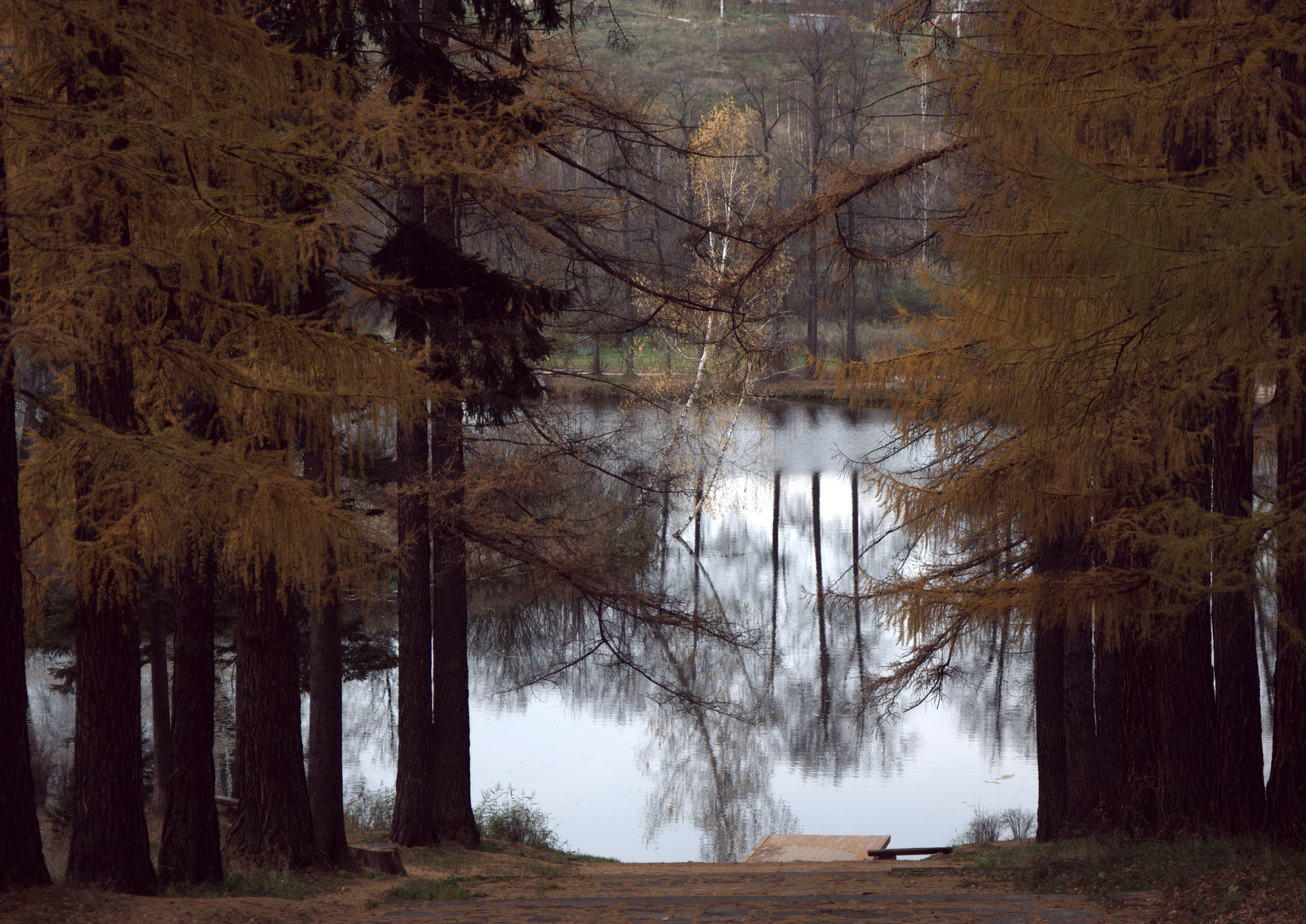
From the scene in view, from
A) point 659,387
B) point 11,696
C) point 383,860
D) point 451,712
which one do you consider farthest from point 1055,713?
point 659,387

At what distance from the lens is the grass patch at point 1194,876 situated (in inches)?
216

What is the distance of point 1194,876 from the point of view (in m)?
6.27

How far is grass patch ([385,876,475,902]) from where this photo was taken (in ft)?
24.5

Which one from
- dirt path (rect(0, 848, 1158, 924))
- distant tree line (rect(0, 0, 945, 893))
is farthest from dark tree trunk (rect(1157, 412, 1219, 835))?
distant tree line (rect(0, 0, 945, 893))

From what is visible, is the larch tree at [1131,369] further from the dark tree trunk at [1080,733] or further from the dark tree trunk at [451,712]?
the dark tree trunk at [451,712]

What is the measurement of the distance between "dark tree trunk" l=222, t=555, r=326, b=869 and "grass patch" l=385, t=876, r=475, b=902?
49.1 inches

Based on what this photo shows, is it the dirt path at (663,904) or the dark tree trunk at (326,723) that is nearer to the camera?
the dirt path at (663,904)

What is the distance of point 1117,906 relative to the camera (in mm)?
5832

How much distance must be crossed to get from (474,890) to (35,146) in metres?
5.54

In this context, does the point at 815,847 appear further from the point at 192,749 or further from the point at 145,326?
the point at 145,326

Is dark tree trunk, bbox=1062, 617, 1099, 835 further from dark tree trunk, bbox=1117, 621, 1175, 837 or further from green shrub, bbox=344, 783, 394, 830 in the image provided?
green shrub, bbox=344, 783, 394, 830

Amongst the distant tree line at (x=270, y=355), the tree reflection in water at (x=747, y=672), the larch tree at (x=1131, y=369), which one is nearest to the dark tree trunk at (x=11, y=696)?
the distant tree line at (x=270, y=355)

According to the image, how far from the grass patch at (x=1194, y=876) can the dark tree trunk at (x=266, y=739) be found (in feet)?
17.8

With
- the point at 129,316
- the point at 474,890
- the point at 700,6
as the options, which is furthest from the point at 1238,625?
the point at 700,6
